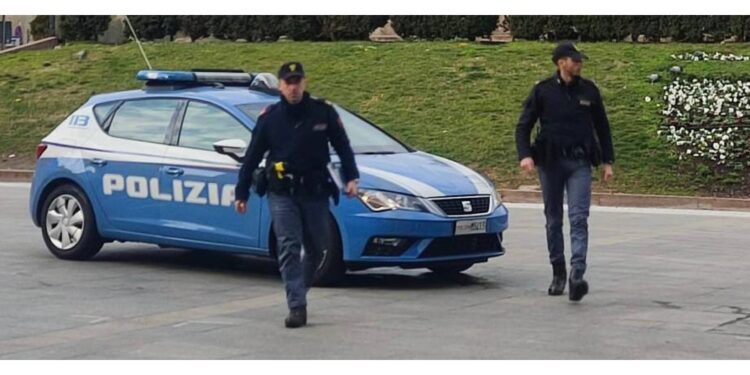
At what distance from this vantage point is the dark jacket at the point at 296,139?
8.64 meters

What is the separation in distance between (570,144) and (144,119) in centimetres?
355

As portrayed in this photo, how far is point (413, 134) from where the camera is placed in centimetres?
2369

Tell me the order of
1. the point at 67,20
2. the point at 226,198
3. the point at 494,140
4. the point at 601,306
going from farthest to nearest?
1. the point at 67,20
2. the point at 494,140
3. the point at 226,198
4. the point at 601,306

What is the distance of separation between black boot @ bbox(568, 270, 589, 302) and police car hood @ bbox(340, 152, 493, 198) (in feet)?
3.64

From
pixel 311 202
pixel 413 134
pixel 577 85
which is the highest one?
pixel 577 85

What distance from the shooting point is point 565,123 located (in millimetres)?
9688

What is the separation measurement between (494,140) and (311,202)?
47.2 ft

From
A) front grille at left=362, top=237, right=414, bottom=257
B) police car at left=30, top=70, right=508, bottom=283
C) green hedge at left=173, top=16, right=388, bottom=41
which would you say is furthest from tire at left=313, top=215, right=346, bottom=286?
green hedge at left=173, top=16, right=388, bottom=41

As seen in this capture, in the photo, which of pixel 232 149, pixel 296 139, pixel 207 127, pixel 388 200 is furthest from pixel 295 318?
pixel 207 127

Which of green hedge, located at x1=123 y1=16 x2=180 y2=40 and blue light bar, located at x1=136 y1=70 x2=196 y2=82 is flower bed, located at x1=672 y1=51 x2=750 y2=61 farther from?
blue light bar, located at x1=136 y1=70 x2=196 y2=82

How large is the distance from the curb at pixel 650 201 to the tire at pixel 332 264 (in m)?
9.37

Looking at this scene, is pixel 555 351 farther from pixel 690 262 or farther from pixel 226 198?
pixel 690 262

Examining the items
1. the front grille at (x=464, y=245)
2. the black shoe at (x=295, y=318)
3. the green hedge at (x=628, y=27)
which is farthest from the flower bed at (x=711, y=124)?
the black shoe at (x=295, y=318)
